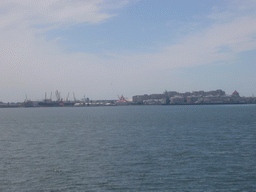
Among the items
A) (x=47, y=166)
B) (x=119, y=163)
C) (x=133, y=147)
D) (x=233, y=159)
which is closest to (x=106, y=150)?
(x=133, y=147)

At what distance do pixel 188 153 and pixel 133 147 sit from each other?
6.39m

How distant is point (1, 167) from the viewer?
22.4m

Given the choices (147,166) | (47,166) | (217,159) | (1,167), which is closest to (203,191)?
(147,166)

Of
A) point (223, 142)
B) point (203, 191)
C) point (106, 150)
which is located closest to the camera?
point (203, 191)

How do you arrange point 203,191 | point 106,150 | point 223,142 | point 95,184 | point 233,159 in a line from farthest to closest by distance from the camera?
point 223,142 → point 106,150 → point 233,159 → point 95,184 → point 203,191

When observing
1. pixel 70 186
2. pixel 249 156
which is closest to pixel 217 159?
pixel 249 156

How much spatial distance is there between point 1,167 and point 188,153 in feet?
55.6

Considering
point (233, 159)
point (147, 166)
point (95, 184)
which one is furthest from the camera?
point (233, 159)

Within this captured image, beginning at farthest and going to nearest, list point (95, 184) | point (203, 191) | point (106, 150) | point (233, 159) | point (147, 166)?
point (106, 150) < point (233, 159) < point (147, 166) < point (95, 184) < point (203, 191)

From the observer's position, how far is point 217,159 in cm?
2420

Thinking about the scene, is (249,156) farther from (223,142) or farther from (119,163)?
(119,163)

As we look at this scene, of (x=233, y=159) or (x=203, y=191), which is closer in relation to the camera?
(x=203, y=191)

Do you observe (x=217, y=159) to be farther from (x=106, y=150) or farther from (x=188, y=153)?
(x=106, y=150)

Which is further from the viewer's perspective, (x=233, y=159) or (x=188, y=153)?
(x=188, y=153)
